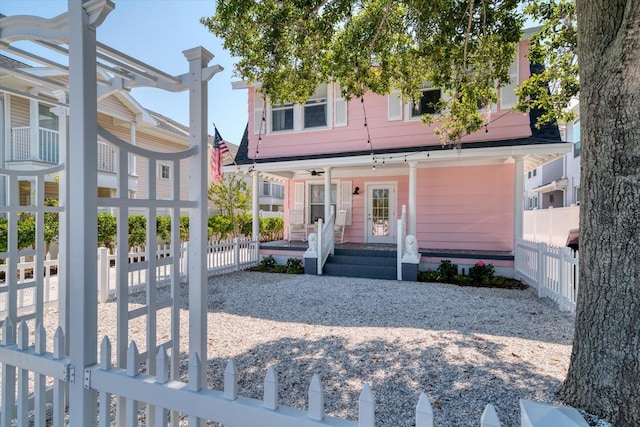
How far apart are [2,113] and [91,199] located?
1319 cm

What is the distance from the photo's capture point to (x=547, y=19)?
626cm

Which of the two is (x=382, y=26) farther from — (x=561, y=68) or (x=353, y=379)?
(x=353, y=379)

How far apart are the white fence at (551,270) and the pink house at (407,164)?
0.69 metres

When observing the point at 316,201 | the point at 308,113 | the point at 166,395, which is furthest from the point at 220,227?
→ the point at 166,395

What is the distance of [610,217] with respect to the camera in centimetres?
205

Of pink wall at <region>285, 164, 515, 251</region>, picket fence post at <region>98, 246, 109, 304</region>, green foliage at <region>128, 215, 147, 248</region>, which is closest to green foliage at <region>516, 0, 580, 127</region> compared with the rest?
pink wall at <region>285, 164, 515, 251</region>

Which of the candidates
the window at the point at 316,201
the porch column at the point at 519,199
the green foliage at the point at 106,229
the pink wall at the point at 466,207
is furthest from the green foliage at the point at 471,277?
the green foliage at the point at 106,229

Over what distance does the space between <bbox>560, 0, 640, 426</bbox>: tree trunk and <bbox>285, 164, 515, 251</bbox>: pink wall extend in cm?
837

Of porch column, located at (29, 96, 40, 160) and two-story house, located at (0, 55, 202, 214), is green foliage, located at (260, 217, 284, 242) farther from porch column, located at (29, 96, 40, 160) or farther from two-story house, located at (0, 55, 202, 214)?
porch column, located at (29, 96, 40, 160)

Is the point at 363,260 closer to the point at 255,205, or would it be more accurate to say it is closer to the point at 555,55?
the point at 255,205

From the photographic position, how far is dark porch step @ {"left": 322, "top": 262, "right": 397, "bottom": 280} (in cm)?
877

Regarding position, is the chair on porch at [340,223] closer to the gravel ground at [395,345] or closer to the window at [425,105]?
the window at [425,105]

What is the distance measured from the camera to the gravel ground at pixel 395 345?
9.61 ft

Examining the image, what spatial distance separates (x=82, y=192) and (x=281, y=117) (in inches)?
410
